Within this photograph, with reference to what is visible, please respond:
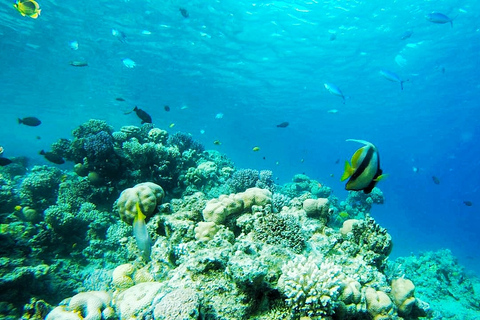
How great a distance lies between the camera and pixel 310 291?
2.60 metres

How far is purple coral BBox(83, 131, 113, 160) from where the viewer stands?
23.0ft

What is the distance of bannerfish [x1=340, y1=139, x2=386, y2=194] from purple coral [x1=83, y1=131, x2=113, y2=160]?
686cm

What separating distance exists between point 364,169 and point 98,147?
23.1ft

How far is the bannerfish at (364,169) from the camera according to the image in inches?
81.7

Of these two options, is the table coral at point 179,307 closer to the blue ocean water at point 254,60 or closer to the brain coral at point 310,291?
the brain coral at point 310,291

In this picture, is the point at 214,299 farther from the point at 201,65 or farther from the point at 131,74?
the point at 131,74

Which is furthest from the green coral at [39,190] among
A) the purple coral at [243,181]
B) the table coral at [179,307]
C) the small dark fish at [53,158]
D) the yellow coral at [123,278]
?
the table coral at [179,307]

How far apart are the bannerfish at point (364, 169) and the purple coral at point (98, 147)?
6.86 meters

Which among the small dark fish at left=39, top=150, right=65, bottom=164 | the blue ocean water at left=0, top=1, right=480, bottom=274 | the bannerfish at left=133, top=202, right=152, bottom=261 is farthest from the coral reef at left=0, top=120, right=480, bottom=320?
the blue ocean water at left=0, top=1, right=480, bottom=274

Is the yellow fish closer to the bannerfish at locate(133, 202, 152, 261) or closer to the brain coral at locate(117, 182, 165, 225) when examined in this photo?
the brain coral at locate(117, 182, 165, 225)

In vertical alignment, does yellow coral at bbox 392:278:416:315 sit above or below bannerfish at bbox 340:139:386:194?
below

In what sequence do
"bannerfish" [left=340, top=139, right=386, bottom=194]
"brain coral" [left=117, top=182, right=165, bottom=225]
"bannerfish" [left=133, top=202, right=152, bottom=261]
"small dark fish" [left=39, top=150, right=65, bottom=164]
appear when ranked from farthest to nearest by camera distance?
"small dark fish" [left=39, top=150, right=65, bottom=164]
"brain coral" [left=117, top=182, right=165, bottom=225]
"bannerfish" [left=133, top=202, right=152, bottom=261]
"bannerfish" [left=340, top=139, right=386, bottom=194]

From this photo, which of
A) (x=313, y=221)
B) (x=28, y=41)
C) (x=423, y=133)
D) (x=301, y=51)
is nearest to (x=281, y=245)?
(x=313, y=221)

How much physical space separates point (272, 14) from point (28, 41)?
74.6 feet
